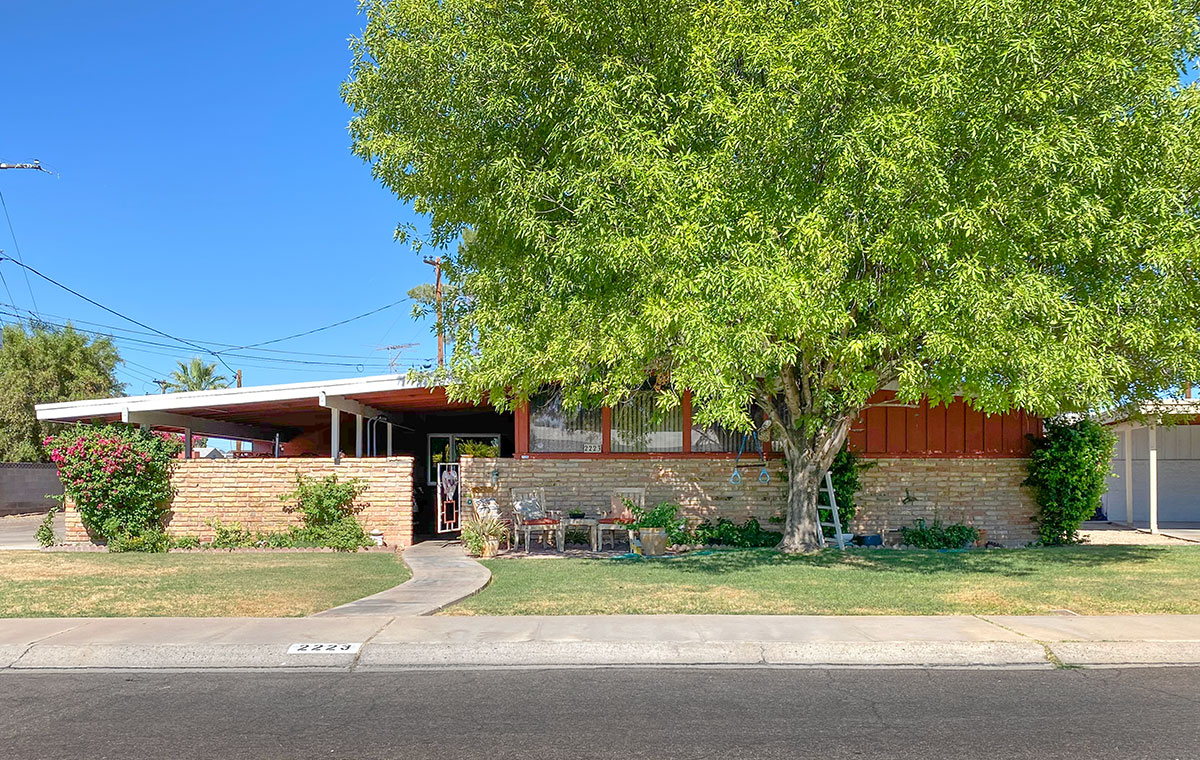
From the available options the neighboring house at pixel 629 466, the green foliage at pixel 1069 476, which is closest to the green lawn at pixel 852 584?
the green foliage at pixel 1069 476

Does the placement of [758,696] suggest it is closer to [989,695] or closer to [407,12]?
[989,695]

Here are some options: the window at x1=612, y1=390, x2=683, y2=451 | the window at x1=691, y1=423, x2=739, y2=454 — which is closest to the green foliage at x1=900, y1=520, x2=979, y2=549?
the window at x1=691, y1=423, x2=739, y2=454

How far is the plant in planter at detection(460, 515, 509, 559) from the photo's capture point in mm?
15637

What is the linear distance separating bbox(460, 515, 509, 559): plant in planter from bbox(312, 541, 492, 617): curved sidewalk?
0.25 metres

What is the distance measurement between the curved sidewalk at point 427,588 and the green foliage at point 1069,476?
10.3 metres

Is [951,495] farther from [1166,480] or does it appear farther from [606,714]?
[606,714]

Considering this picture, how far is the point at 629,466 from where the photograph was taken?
17.3m

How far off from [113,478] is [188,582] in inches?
219

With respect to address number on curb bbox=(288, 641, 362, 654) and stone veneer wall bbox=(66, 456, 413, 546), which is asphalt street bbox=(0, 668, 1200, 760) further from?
stone veneer wall bbox=(66, 456, 413, 546)

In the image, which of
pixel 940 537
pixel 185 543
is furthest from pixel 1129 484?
pixel 185 543

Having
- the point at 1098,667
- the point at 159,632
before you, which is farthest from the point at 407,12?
the point at 1098,667

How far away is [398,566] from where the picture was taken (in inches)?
559

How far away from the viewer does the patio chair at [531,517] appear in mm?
16250

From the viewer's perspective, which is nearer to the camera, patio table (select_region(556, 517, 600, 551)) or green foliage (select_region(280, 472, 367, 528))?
patio table (select_region(556, 517, 600, 551))
